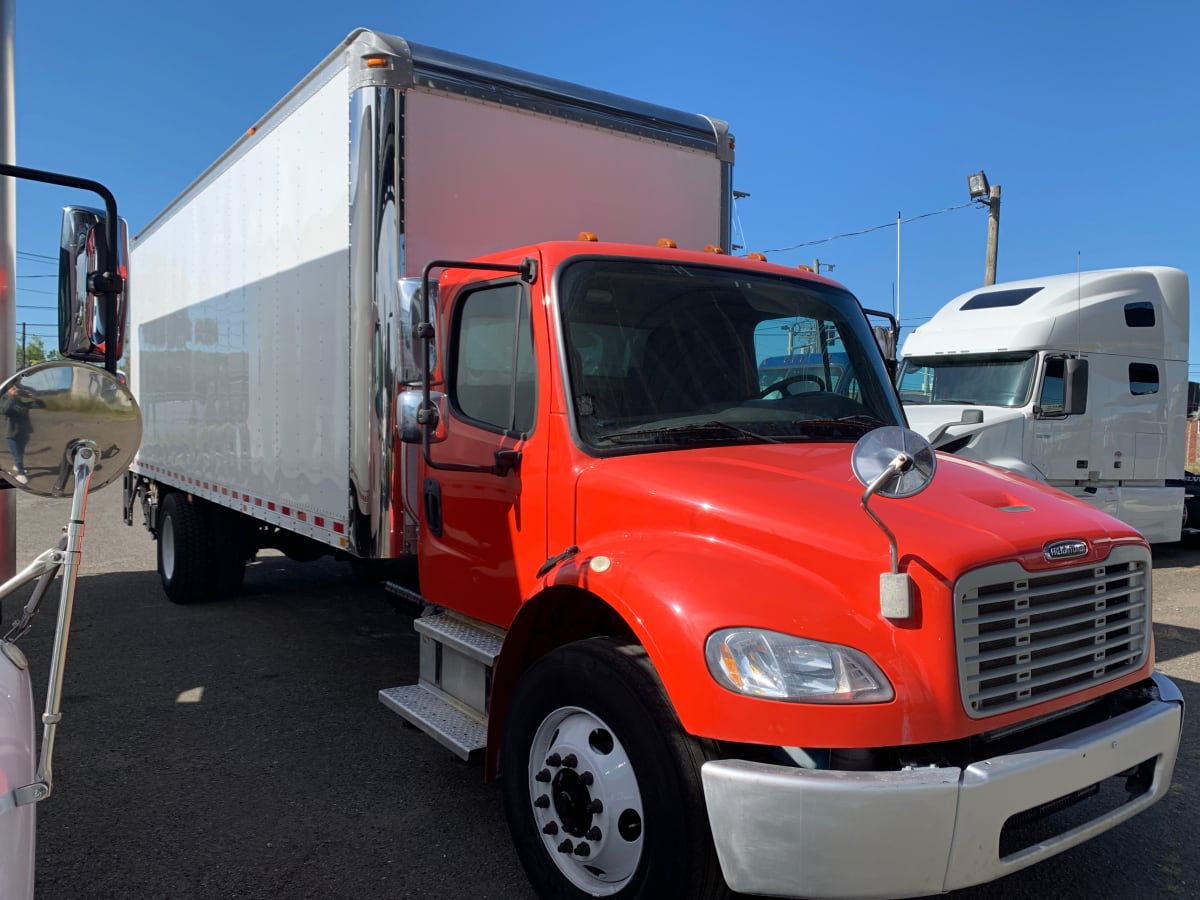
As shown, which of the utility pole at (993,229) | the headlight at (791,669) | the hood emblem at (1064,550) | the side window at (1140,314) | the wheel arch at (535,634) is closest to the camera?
the headlight at (791,669)

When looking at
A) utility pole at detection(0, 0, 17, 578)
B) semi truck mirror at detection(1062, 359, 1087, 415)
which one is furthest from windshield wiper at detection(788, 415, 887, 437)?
semi truck mirror at detection(1062, 359, 1087, 415)

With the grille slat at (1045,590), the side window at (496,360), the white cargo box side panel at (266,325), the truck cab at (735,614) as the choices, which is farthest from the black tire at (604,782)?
the white cargo box side panel at (266,325)

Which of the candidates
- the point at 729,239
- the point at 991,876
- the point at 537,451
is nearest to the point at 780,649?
the point at 991,876

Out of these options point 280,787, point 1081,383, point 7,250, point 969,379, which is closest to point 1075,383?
point 1081,383

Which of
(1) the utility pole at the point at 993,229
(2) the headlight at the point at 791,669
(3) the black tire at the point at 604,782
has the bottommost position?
(3) the black tire at the point at 604,782

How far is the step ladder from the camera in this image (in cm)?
373

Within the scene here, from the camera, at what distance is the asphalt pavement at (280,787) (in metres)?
3.44

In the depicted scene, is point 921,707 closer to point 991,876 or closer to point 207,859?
point 991,876

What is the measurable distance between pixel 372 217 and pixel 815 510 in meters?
2.74

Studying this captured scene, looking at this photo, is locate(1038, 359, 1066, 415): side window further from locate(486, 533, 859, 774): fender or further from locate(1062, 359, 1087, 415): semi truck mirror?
locate(486, 533, 859, 774): fender

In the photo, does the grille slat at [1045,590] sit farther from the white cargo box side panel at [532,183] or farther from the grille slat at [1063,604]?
the white cargo box side panel at [532,183]

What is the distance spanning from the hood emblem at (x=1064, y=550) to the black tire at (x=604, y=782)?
1.18 metres

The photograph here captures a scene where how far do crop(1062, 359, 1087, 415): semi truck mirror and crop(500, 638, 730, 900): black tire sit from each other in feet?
24.9

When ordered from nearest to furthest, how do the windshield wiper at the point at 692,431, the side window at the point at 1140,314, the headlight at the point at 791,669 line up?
the headlight at the point at 791,669
the windshield wiper at the point at 692,431
the side window at the point at 1140,314
